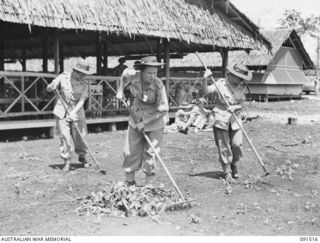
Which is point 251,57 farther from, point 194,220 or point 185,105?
point 194,220

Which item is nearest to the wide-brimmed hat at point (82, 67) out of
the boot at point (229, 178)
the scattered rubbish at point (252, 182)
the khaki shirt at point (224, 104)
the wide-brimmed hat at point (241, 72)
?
the khaki shirt at point (224, 104)

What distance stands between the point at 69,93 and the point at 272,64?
933 inches

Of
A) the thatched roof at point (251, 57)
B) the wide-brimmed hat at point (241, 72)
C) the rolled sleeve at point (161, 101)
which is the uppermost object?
the thatched roof at point (251, 57)

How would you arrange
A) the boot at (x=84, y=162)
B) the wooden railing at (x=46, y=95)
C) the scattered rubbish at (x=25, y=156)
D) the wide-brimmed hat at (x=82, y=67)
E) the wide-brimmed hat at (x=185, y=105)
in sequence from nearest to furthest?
the wide-brimmed hat at (x=82, y=67)
the boot at (x=84, y=162)
the scattered rubbish at (x=25, y=156)
the wooden railing at (x=46, y=95)
the wide-brimmed hat at (x=185, y=105)

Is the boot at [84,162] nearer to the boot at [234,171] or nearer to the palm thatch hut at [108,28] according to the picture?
the boot at [234,171]

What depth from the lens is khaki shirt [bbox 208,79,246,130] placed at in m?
7.14

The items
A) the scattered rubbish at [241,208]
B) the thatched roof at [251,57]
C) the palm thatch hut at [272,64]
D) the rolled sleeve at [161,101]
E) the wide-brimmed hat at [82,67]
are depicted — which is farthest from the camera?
the palm thatch hut at [272,64]

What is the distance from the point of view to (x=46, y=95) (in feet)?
41.6

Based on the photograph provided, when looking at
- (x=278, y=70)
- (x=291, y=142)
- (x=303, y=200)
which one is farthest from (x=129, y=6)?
(x=278, y=70)

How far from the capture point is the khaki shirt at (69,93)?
756 cm

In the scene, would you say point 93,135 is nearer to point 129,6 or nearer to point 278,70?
point 129,6

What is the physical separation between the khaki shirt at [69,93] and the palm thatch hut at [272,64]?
21.2 meters

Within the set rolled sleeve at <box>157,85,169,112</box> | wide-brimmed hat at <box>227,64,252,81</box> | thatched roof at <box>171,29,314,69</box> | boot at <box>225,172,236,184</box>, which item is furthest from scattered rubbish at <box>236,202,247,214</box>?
thatched roof at <box>171,29,314,69</box>

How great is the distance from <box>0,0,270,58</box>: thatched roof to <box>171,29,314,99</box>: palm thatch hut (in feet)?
36.6
